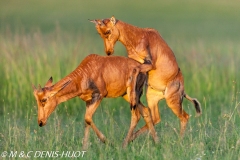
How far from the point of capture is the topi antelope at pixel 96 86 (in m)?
11.4

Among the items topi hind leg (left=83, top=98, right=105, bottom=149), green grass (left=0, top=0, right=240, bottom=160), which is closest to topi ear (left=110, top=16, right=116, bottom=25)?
topi hind leg (left=83, top=98, right=105, bottom=149)

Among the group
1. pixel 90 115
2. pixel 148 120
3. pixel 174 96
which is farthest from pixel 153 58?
pixel 90 115

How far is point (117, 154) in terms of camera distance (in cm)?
1148

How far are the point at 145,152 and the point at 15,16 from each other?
29497 millimetres

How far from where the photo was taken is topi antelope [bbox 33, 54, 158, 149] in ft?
37.3

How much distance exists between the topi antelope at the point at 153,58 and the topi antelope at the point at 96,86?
0.19 meters

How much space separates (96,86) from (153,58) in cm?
107

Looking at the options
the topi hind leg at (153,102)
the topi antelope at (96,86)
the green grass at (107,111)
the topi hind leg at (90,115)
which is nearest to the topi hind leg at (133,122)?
the topi antelope at (96,86)

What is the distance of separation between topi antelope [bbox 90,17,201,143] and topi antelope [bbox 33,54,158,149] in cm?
19

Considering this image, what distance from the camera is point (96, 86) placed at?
11734 millimetres

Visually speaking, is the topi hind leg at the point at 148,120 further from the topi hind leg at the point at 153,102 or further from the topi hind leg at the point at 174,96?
the topi hind leg at the point at 174,96

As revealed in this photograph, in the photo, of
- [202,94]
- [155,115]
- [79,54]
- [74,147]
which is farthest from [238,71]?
[74,147]

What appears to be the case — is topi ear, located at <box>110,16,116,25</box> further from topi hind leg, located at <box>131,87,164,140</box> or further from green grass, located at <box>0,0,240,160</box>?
green grass, located at <box>0,0,240,160</box>

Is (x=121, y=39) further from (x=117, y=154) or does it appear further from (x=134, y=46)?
(x=117, y=154)
